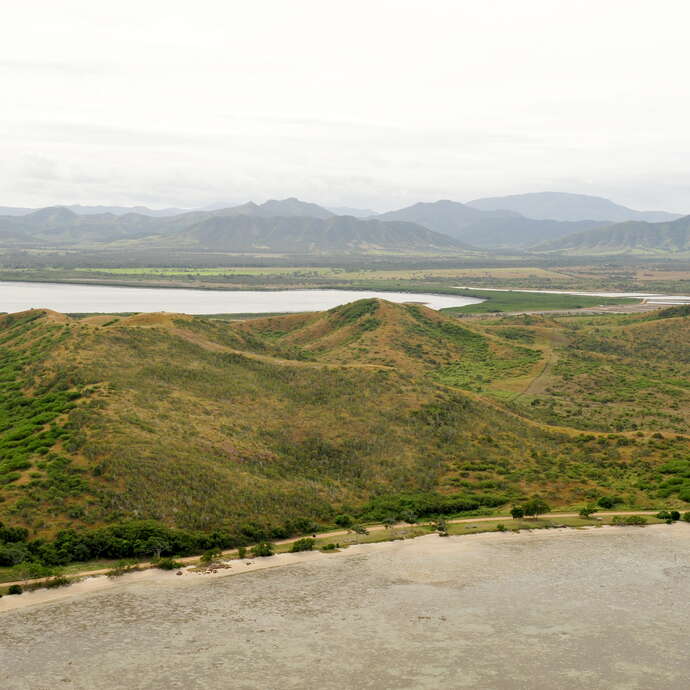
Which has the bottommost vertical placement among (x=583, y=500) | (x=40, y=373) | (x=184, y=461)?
(x=583, y=500)

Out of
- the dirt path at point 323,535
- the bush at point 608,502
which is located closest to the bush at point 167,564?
the dirt path at point 323,535

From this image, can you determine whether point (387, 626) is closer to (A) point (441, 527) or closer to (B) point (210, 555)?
(B) point (210, 555)

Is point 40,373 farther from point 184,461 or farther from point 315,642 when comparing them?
point 315,642

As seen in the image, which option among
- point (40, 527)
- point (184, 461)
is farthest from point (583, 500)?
point (40, 527)

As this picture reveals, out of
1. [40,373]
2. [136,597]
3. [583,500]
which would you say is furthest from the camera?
[40,373]

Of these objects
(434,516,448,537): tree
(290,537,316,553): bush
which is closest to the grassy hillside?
(290,537,316,553): bush

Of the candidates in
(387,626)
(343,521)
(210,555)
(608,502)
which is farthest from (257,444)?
(608,502)

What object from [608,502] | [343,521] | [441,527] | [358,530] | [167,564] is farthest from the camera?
[608,502]

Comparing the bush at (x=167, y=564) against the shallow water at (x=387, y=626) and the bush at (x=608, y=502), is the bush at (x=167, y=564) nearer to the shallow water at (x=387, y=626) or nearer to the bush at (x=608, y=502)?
the shallow water at (x=387, y=626)
